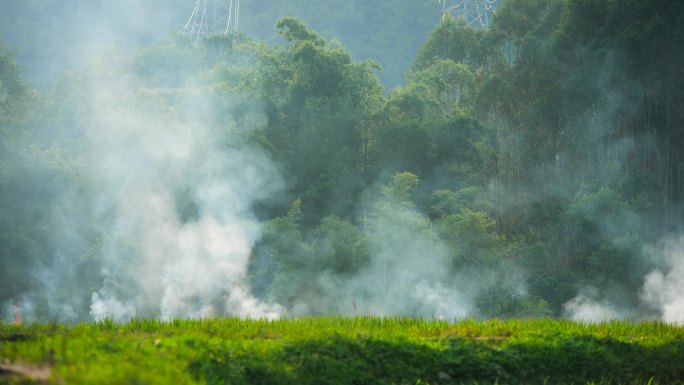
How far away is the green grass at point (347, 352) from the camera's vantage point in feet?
20.4

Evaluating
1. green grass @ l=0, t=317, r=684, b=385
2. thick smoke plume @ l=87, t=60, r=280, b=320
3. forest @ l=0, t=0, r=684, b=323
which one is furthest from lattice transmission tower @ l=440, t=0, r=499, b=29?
green grass @ l=0, t=317, r=684, b=385

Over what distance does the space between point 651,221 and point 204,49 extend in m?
20.2

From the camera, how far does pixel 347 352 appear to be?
25.6 ft

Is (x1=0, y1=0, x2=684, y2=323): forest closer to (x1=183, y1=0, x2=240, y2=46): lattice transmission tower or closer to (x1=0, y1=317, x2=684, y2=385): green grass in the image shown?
(x1=183, y1=0, x2=240, y2=46): lattice transmission tower

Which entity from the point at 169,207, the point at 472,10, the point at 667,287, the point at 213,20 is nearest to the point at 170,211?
the point at 169,207

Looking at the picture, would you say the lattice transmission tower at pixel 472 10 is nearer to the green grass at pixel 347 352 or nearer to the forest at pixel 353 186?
the forest at pixel 353 186

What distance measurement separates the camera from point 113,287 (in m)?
18.6

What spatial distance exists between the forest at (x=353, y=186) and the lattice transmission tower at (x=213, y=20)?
860 cm

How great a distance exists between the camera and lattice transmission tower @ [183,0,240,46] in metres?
35.3

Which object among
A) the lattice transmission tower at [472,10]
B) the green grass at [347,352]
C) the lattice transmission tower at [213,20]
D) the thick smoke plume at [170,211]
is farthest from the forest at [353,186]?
the green grass at [347,352]

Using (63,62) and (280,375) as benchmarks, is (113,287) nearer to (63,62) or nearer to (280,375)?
(280,375)

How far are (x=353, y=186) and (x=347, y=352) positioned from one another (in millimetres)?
15839

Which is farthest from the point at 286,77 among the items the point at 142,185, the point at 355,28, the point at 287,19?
the point at 355,28

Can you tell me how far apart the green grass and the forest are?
31.2 ft
